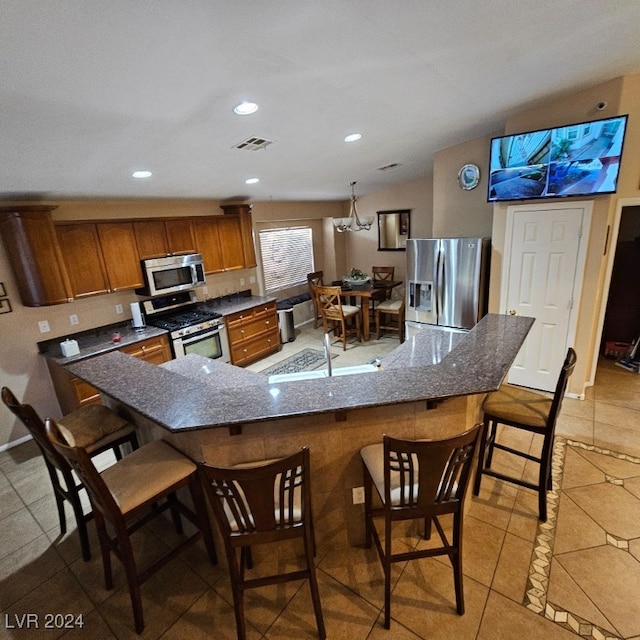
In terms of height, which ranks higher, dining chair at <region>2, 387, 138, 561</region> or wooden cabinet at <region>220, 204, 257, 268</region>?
wooden cabinet at <region>220, 204, 257, 268</region>

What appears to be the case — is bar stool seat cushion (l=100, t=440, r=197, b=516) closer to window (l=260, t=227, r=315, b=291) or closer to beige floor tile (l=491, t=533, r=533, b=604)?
beige floor tile (l=491, t=533, r=533, b=604)

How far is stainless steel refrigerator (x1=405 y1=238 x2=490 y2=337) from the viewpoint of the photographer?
3936 millimetres

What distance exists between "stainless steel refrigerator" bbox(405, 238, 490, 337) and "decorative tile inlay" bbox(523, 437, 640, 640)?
Answer: 1.94 m

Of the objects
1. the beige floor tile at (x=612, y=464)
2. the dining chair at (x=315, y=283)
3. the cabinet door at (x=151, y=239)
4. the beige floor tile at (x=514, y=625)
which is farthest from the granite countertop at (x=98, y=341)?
the beige floor tile at (x=612, y=464)

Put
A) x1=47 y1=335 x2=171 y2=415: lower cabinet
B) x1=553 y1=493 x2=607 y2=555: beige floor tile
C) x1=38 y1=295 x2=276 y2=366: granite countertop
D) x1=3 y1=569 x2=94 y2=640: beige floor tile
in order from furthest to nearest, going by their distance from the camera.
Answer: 1. x1=38 y1=295 x2=276 y2=366: granite countertop
2. x1=47 y1=335 x2=171 y2=415: lower cabinet
3. x1=553 y1=493 x2=607 y2=555: beige floor tile
4. x1=3 y1=569 x2=94 y2=640: beige floor tile

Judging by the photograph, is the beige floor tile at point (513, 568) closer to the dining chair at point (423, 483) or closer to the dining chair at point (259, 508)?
the dining chair at point (423, 483)

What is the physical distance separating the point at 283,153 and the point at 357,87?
111 centimetres

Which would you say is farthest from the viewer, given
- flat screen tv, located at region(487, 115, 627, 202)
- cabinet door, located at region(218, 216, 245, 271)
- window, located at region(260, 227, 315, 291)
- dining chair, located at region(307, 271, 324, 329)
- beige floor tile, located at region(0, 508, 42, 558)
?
dining chair, located at region(307, 271, 324, 329)

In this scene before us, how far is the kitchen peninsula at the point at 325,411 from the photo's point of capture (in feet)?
5.21

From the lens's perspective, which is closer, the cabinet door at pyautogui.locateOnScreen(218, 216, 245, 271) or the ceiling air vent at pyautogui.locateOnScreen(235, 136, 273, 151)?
the ceiling air vent at pyautogui.locateOnScreen(235, 136, 273, 151)

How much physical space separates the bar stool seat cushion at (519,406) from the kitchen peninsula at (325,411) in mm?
188

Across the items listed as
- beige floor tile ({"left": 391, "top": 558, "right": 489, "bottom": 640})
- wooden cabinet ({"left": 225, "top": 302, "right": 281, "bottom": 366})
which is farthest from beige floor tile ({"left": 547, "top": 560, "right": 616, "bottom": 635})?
wooden cabinet ({"left": 225, "top": 302, "right": 281, "bottom": 366})

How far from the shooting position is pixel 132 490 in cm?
163

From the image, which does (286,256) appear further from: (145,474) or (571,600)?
(571,600)
